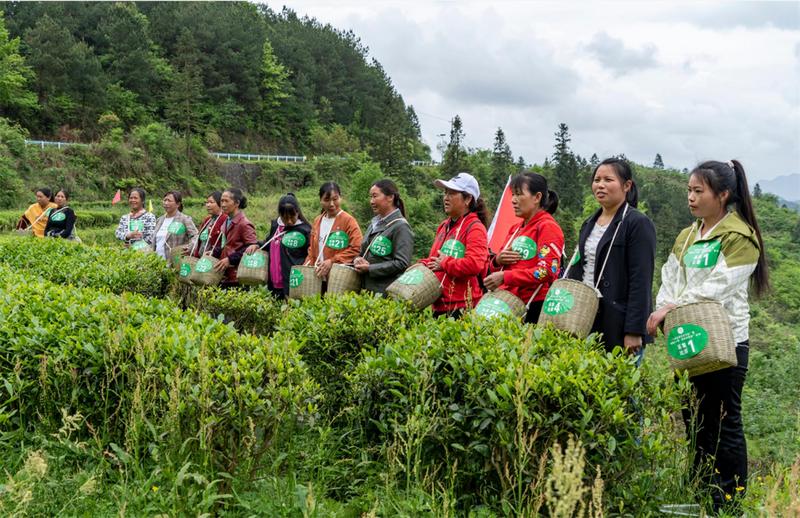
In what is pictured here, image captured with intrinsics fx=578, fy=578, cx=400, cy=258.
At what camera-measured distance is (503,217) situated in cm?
650

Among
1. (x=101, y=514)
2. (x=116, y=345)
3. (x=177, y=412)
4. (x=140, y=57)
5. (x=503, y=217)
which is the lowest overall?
(x=101, y=514)

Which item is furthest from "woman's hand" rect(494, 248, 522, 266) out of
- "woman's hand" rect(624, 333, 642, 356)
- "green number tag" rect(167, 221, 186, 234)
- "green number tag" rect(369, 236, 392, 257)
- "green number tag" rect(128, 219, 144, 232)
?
"green number tag" rect(128, 219, 144, 232)

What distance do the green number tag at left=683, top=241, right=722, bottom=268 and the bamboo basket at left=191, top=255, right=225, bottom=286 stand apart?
477 centimetres

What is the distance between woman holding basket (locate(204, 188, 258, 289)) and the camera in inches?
250

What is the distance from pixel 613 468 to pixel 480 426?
56cm

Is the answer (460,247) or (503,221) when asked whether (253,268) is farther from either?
(503,221)

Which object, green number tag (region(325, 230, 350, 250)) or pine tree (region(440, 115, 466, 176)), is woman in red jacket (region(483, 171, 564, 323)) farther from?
pine tree (region(440, 115, 466, 176))

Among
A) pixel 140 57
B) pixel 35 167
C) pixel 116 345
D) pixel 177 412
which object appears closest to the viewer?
pixel 177 412

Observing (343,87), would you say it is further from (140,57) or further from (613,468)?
(613,468)

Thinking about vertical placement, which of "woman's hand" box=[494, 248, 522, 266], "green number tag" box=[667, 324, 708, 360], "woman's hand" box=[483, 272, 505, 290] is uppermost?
"woman's hand" box=[494, 248, 522, 266]

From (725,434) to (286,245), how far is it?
4.30 m

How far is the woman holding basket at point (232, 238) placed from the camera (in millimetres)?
6359

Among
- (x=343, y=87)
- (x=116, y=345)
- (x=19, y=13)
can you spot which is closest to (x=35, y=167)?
(x=19, y=13)

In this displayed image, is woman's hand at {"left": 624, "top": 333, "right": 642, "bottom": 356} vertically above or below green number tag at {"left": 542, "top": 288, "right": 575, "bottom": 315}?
below
